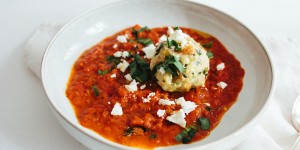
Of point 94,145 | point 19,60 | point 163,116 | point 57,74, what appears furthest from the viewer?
point 19,60

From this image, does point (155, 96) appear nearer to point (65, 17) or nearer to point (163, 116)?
point (163, 116)

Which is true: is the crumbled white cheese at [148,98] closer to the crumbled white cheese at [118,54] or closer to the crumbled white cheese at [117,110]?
the crumbled white cheese at [117,110]

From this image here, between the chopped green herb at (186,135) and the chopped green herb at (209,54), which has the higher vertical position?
the chopped green herb at (209,54)

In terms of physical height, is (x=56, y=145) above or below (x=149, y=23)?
below

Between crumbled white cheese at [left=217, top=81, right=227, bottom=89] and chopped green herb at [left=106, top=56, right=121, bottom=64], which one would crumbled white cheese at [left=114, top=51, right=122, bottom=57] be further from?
crumbled white cheese at [left=217, top=81, right=227, bottom=89]

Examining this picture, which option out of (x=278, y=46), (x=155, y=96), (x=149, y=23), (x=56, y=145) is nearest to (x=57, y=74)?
(x=56, y=145)

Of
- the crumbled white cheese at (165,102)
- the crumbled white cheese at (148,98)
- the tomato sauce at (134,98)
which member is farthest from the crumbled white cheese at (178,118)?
the crumbled white cheese at (148,98)
